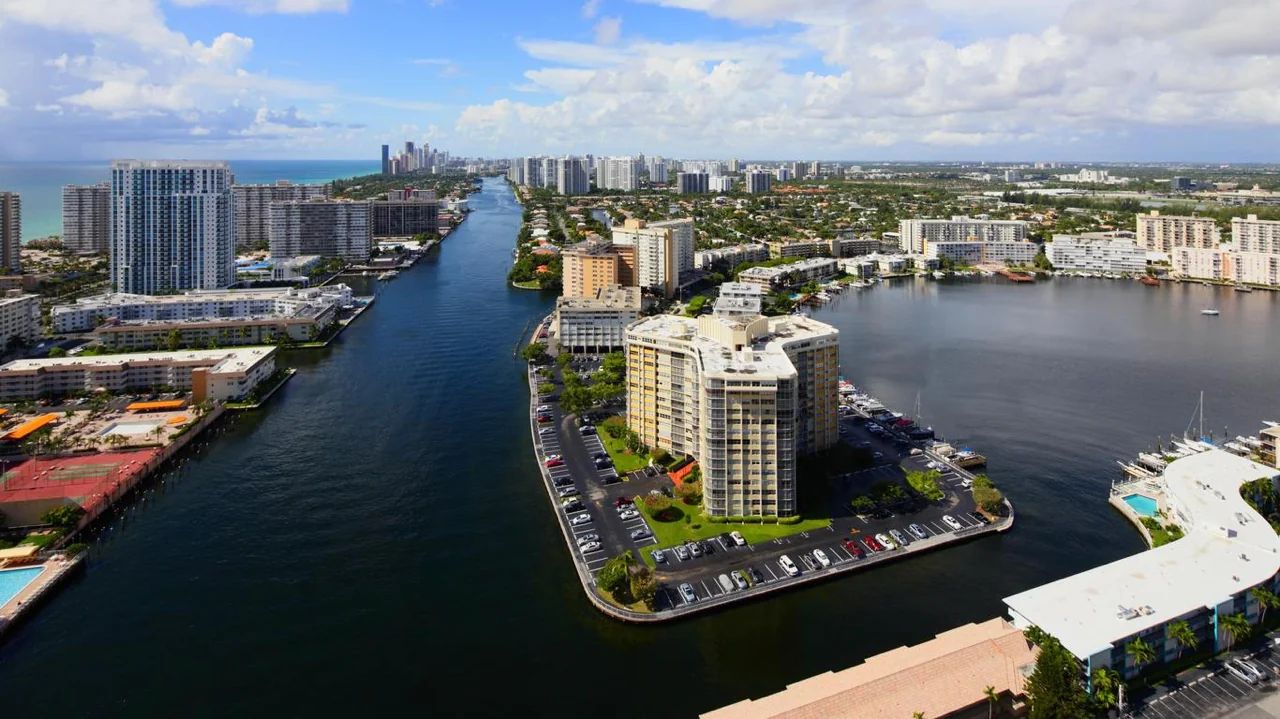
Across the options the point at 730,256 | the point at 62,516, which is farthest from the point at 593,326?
the point at 730,256

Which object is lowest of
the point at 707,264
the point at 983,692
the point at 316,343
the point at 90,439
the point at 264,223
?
the point at 983,692

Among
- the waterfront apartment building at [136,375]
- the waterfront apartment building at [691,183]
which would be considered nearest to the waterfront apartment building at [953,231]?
the waterfront apartment building at [136,375]

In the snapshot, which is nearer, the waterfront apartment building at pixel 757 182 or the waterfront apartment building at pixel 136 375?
the waterfront apartment building at pixel 136 375

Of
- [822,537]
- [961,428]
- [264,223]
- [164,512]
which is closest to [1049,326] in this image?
[961,428]

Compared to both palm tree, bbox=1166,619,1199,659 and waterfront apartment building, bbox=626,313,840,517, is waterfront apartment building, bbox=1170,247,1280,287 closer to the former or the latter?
waterfront apartment building, bbox=626,313,840,517

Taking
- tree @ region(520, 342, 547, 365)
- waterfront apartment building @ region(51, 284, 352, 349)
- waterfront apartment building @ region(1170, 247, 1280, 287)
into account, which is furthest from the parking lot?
waterfront apartment building @ region(1170, 247, 1280, 287)

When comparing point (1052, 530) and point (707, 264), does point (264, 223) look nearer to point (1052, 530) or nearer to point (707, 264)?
point (707, 264)

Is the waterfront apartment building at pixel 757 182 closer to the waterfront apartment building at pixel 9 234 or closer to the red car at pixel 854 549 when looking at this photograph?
the waterfront apartment building at pixel 9 234
